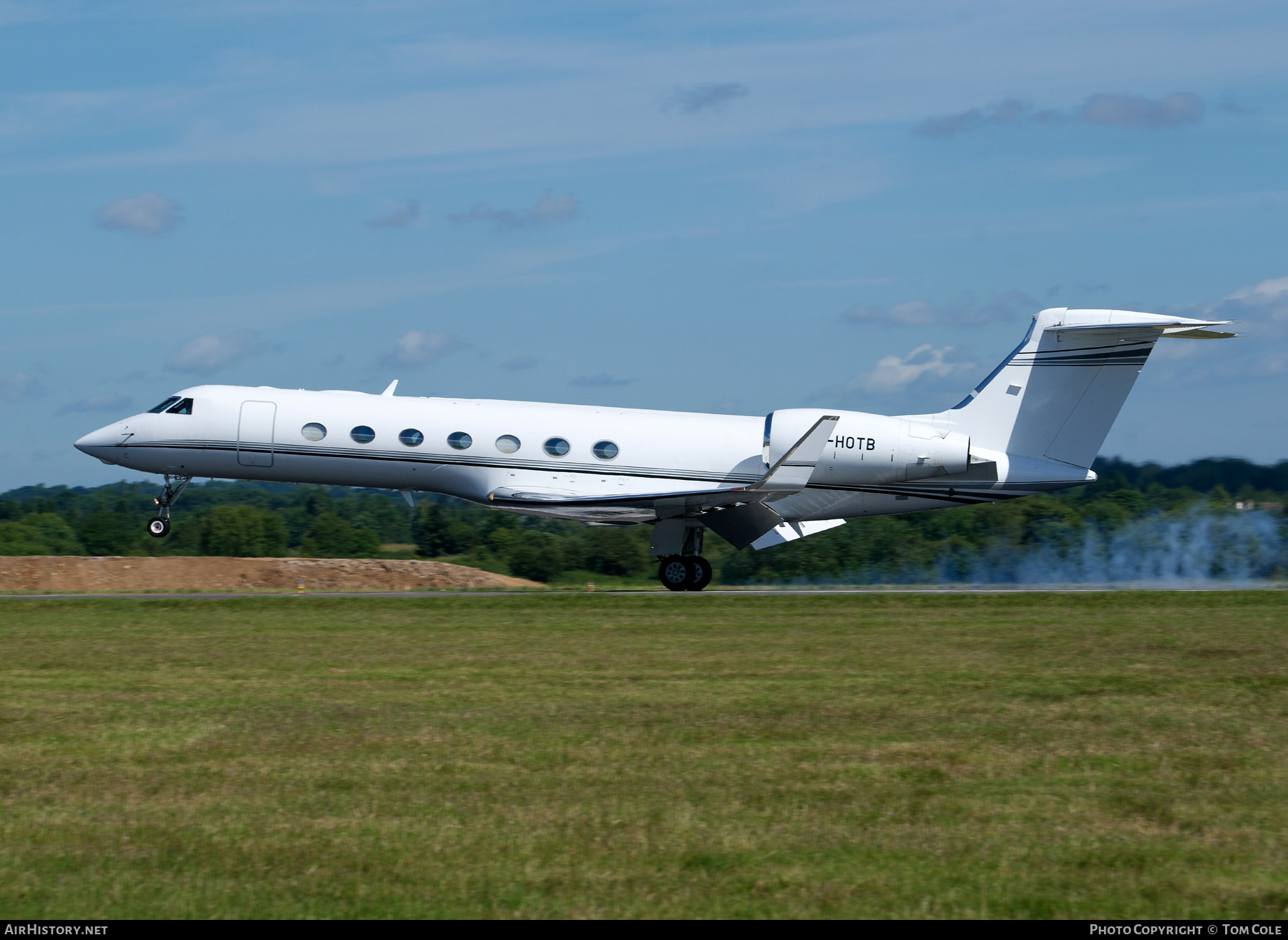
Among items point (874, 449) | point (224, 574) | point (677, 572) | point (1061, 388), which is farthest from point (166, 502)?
point (1061, 388)

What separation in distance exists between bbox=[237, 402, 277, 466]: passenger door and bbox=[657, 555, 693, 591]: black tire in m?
7.77

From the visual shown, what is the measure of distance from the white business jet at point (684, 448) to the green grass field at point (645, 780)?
8126 mm

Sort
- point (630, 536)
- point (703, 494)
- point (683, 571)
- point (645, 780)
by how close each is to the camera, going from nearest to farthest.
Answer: point (645, 780) < point (703, 494) < point (683, 571) < point (630, 536)

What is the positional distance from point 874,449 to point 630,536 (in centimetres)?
1430

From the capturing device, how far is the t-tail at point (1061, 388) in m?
22.7

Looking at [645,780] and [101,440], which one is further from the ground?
[101,440]

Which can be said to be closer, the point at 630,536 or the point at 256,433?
the point at 256,433

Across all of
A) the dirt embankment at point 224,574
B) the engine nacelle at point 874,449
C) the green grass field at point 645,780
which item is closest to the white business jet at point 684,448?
the engine nacelle at point 874,449

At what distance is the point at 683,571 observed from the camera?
2370 centimetres

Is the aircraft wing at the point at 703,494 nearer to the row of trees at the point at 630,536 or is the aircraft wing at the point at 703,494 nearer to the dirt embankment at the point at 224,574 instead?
the row of trees at the point at 630,536

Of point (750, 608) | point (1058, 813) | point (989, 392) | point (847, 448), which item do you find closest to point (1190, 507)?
point (989, 392)

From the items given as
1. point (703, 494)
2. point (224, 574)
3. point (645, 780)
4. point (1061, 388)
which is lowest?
point (224, 574)

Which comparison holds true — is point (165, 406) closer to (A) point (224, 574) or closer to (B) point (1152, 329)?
(A) point (224, 574)
